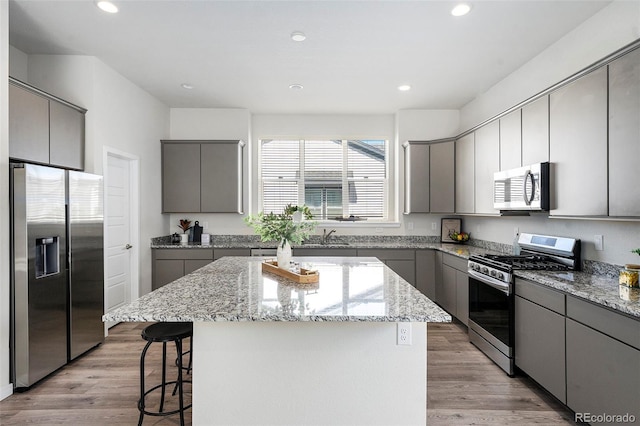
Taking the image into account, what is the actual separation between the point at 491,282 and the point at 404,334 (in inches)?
62.2

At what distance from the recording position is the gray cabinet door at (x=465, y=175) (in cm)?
418

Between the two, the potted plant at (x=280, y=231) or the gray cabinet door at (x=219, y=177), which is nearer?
the potted plant at (x=280, y=231)

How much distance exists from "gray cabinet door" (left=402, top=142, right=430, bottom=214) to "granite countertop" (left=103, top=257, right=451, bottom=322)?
2.54 metres

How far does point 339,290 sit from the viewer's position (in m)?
2.03

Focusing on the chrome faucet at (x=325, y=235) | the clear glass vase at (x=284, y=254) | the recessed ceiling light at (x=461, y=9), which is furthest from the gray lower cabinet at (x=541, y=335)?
the chrome faucet at (x=325, y=235)

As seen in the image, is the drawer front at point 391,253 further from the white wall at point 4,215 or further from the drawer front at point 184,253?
the white wall at point 4,215

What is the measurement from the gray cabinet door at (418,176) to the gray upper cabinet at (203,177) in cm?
253

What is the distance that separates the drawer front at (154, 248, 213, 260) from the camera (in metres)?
4.68

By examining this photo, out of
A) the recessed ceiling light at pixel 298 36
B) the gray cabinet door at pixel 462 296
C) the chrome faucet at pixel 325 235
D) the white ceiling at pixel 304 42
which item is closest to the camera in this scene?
the white ceiling at pixel 304 42

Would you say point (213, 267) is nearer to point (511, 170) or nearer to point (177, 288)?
point (177, 288)

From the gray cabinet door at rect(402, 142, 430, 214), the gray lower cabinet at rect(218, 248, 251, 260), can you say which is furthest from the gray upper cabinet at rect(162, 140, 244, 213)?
the gray cabinet door at rect(402, 142, 430, 214)

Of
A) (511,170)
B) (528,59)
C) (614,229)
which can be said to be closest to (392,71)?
(528,59)

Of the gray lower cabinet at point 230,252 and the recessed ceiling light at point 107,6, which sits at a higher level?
the recessed ceiling light at point 107,6
